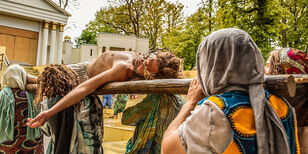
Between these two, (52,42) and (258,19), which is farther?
(52,42)

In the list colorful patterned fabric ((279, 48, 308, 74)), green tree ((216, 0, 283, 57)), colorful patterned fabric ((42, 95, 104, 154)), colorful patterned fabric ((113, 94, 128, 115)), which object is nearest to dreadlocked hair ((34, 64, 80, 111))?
colorful patterned fabric ((42, 95, 104, 154))

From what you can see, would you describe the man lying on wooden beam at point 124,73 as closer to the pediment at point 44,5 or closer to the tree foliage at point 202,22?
the tree foliage at point 202,22

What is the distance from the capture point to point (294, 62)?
2637 mm

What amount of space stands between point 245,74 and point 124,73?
6.11 feet

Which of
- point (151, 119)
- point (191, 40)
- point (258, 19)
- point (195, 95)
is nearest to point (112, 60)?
point (151, 119)

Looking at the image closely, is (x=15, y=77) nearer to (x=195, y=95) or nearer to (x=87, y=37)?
(x=195, y=95)

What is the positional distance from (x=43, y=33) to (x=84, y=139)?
22.2 meters

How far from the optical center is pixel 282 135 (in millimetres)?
1268

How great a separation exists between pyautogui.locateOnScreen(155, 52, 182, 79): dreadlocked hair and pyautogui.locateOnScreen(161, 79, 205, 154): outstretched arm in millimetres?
1117

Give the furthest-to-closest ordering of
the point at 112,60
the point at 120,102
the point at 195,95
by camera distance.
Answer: the point at 120,102 < the point at 112,60 < the point at 195,95

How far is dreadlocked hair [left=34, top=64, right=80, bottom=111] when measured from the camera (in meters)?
3.24

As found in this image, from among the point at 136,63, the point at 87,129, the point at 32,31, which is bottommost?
the point at 87,129

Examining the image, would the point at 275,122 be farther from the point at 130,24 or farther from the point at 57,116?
the point at 130,24

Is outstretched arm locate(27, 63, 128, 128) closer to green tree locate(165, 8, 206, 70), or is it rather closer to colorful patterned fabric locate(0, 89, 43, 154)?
colorful patterned fabric locate(0, 89, 43, 154)
